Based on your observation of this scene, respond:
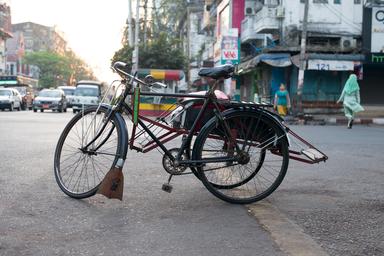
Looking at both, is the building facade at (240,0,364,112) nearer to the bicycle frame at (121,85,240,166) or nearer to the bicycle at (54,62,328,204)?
the bicycle at (54,62,328,204)

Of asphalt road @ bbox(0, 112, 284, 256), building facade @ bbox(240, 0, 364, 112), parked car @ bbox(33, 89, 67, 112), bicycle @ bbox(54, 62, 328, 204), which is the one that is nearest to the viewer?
asphalt road @ bbox(0, 112, 284, 256)

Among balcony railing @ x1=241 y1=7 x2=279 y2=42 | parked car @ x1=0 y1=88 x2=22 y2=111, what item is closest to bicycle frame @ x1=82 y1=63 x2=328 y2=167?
balcony railing @ x1=241 y1=7 x2=279 y2=42

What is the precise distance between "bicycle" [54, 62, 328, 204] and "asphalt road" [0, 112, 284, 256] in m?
0.20

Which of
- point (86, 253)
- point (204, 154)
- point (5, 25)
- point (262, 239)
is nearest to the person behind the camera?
point (86, 253)

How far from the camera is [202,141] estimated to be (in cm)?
468

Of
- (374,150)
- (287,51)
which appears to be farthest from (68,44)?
(374,150)

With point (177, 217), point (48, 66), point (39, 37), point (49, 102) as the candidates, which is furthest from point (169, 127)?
point (39, 37)

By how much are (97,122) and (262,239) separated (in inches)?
76.2

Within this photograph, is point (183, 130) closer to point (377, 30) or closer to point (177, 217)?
point (177, 217)

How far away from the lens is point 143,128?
15.8 feet

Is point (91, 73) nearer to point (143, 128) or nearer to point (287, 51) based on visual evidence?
point (287, 51)

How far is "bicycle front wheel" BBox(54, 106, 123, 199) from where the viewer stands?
4.83m

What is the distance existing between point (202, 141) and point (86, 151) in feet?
3.66

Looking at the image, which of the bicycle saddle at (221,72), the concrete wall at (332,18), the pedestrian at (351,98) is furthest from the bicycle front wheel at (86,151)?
the concrete wall at (332,18)
